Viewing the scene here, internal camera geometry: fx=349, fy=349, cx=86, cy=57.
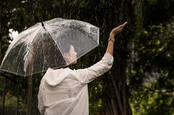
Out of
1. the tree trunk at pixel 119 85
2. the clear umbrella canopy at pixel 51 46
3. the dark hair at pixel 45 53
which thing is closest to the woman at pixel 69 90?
the clear umbrella canopy at pixel 51 46

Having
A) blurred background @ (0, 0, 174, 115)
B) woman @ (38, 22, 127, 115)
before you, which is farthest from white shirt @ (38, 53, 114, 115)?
blurred background @ (0, 0, 174, 115)

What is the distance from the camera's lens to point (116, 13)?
605 centimetres

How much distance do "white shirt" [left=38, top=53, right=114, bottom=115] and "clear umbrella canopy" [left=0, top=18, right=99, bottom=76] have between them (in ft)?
0.76

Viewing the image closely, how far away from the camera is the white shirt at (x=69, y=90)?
9.89 feet

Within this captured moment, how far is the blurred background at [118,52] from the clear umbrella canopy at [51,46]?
1.70 m

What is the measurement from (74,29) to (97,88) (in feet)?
8.48

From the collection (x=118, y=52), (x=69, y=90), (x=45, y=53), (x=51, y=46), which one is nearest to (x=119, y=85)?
(x=118, y=52)

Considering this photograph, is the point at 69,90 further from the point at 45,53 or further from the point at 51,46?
the point at 45,53

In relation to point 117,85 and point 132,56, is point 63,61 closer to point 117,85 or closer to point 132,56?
point 117,85

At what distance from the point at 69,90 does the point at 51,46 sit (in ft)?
2.59

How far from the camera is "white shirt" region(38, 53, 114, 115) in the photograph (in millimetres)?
3014

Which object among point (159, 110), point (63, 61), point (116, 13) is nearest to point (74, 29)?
point (63, 61)

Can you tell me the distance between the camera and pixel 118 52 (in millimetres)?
6520

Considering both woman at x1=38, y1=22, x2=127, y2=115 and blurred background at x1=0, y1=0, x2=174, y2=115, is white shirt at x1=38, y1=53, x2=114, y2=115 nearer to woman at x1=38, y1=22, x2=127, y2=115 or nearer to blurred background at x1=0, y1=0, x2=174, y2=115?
woman at x1=38, y1=22, x2=127, y2=115
